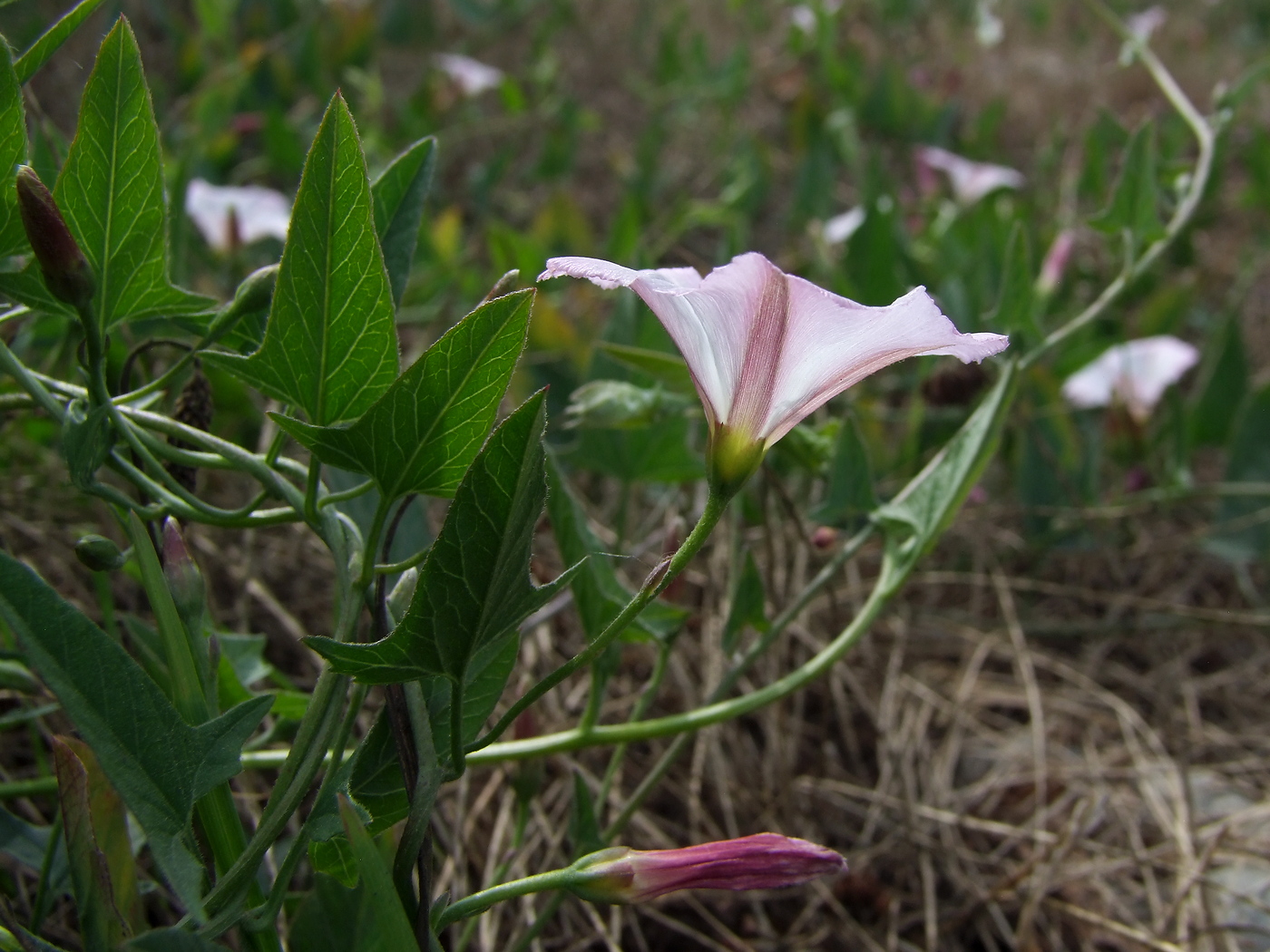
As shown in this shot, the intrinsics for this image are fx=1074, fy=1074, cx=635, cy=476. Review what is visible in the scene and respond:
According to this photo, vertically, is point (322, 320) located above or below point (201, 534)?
above

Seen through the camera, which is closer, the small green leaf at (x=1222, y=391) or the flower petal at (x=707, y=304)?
the flower petal at (x=707, y=304)

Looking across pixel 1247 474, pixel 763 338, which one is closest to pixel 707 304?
pixel 763 338

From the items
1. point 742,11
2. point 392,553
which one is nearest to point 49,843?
point 392,553

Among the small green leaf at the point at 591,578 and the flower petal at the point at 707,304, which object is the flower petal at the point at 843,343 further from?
the small green leaf at the point at 591,578

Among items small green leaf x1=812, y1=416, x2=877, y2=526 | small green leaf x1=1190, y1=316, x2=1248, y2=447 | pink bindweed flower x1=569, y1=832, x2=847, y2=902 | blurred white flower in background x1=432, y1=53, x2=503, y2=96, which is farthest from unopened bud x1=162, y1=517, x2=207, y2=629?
blurred white flower in background x1=432, y1=53, x2=503, y2=96

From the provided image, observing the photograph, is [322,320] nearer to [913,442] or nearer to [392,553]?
[392,553]

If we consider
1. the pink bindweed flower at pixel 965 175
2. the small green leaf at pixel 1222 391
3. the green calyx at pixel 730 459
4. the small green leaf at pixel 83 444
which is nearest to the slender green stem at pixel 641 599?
the green calyx at pixel 730 459

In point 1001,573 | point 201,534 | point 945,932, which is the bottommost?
point 945,932
